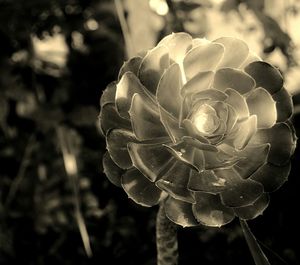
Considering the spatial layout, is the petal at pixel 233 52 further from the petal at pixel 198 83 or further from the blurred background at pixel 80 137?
the blurred background at pixel 80 137

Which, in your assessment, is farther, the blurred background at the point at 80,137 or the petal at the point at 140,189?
the blurred background at the point at 80,137

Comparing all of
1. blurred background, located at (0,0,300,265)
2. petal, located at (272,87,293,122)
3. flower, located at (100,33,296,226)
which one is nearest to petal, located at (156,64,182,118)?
flower, located at (100,33,296,226)

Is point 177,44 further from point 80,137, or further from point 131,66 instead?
point 80,137

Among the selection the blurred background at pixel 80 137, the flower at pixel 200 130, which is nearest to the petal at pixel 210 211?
the flower at pixel 200 130

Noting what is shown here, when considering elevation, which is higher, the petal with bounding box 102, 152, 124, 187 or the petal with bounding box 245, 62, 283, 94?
the petal with bounding box 245, 62, 283, 94

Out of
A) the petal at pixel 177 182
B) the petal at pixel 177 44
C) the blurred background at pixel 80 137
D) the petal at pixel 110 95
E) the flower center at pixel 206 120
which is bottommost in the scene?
the blurred background at pixel 80 137

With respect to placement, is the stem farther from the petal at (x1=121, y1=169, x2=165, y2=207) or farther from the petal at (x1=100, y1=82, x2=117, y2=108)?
the petal at (x1=100, y1=82, x2=117, y2=108)
